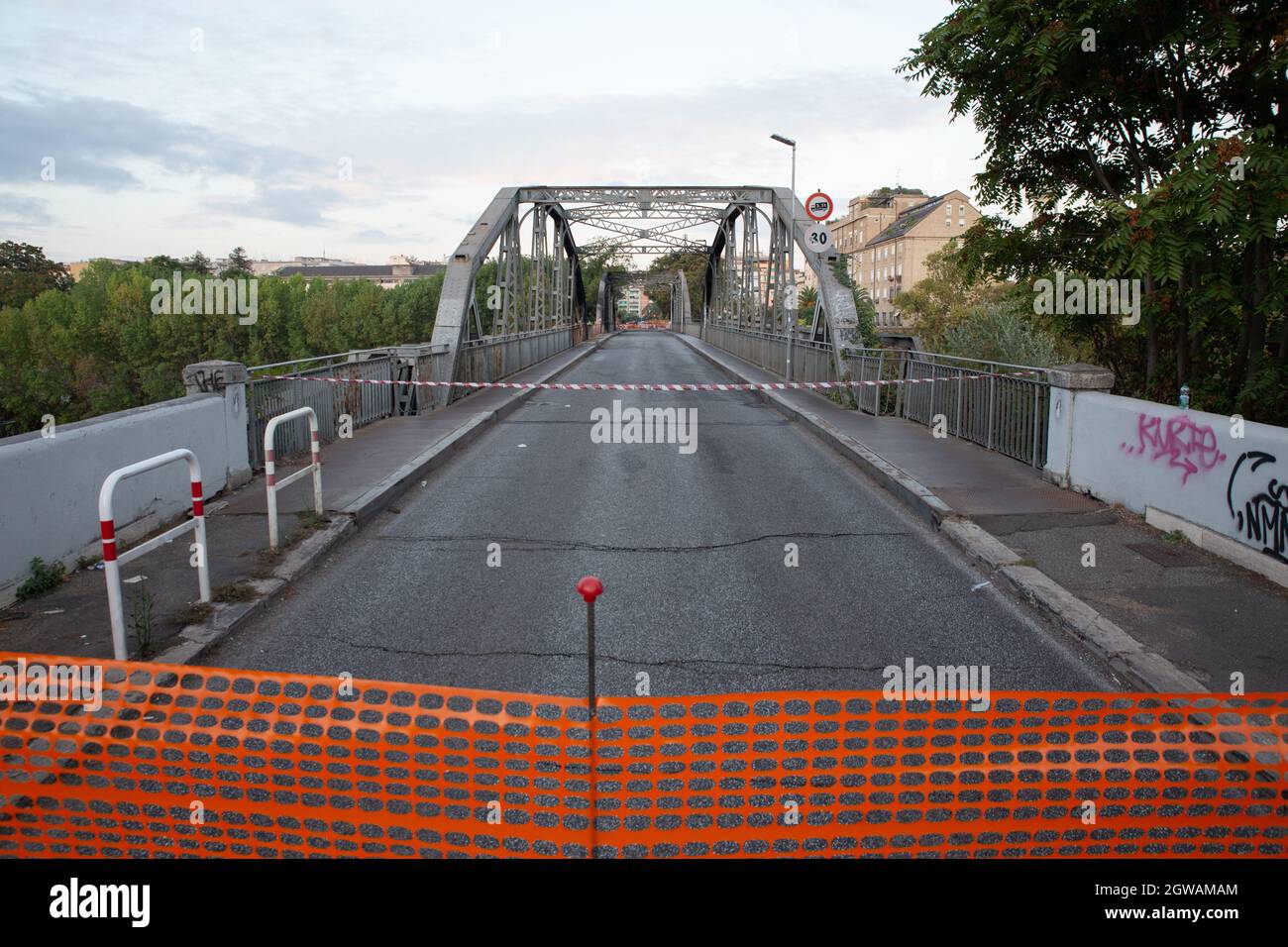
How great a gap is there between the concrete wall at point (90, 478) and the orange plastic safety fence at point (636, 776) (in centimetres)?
193

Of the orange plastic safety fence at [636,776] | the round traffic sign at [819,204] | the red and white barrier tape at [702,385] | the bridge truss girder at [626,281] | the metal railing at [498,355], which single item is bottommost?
the orange plastic safety fence at [636,776]

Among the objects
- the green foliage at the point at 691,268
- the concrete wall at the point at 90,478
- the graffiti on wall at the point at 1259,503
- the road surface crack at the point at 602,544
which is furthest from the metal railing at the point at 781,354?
the green foliage at the point at 691,268

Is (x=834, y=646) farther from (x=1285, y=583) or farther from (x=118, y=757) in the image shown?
(x=118, y=757)

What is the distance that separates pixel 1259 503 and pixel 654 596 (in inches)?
171

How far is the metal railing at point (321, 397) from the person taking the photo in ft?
33.5

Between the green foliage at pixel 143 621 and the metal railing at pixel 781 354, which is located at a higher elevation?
the metal railing at pixel 781 354

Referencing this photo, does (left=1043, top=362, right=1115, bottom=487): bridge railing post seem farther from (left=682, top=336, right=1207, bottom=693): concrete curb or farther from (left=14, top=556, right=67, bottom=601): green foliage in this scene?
(left=14, top=556, right=67, bottom=601): green foliage

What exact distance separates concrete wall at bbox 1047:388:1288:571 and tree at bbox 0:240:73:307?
113m

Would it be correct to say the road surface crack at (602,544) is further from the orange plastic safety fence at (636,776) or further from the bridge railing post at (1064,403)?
the orange plastic safety fence at (636,776)

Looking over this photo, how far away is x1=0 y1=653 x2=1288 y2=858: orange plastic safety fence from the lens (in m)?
3.33

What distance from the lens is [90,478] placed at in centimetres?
662

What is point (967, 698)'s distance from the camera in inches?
179

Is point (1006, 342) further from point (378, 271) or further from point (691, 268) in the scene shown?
point (378, 271)

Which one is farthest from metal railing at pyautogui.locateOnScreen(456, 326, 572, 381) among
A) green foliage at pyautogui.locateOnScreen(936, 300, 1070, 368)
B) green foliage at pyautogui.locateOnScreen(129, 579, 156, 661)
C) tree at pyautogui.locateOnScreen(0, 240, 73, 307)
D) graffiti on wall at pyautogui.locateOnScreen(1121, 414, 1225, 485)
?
tree at pyautogui.locateOnScreen(0, 240, 73, 307)
